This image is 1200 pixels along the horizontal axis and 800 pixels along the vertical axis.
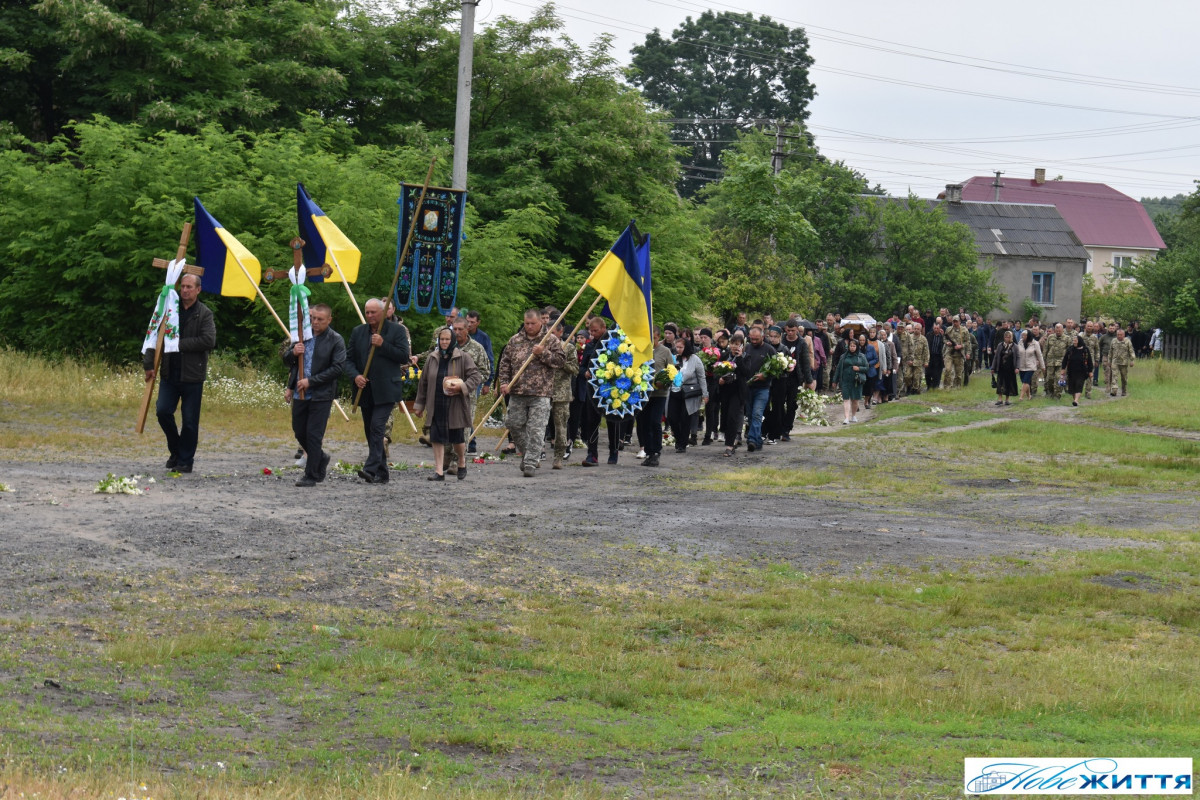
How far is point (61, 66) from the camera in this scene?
2998 cm

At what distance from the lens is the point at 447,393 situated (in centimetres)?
1586

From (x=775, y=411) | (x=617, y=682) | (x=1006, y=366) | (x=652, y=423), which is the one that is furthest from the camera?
(x=1006, y=366)

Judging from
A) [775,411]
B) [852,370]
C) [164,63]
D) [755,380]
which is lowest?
[775,411]

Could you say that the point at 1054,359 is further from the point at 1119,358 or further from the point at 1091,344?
the point at 1119,358

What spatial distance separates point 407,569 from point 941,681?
14.2 ft

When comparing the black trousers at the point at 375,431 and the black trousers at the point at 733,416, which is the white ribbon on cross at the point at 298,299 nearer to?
the black trousers at the point at 375,431

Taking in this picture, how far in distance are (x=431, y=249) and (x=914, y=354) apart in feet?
64.9

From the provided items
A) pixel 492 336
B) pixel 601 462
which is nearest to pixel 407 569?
pixel 601 462

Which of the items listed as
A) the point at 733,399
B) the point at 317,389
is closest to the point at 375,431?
the point at 317,389

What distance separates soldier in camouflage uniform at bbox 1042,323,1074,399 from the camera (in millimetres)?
35812

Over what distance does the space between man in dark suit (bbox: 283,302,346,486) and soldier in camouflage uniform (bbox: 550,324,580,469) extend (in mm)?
Answer: 3459

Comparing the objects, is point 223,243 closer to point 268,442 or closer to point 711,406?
point 268,442

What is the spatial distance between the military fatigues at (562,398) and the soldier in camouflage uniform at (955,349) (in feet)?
73.0

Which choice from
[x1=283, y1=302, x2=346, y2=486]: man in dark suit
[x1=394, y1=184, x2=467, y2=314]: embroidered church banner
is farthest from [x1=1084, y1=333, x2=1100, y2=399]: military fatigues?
[x1=283, y1=302, x2=346, y2=486]: man in dark suit
